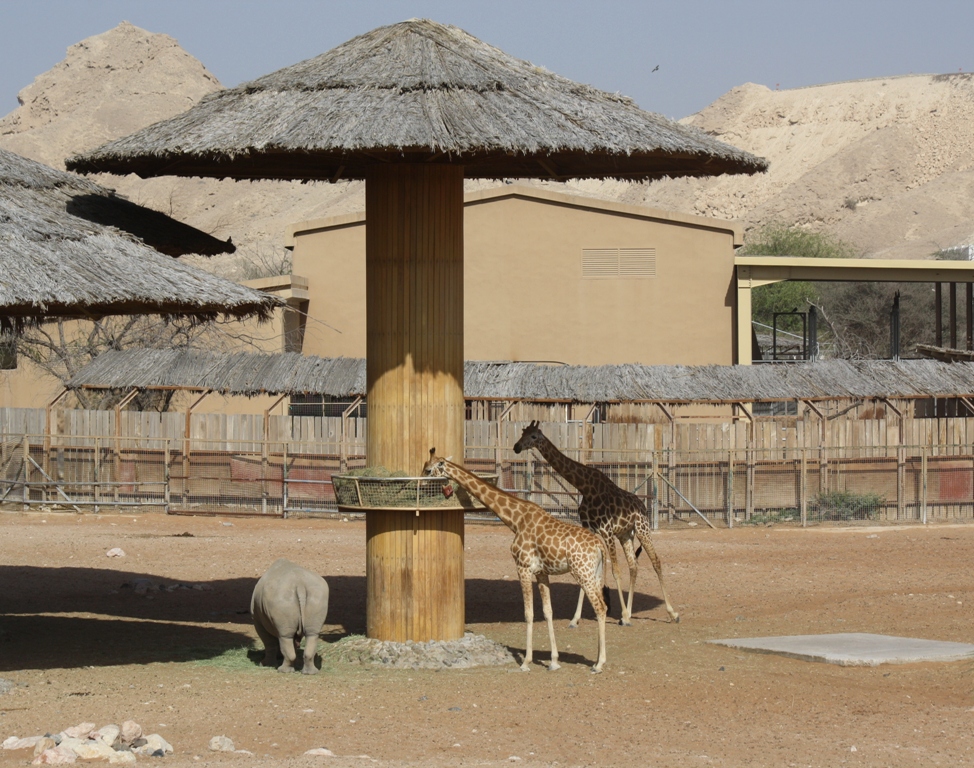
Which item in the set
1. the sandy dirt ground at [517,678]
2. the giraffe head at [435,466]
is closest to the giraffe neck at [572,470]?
the sandy dirt ground at [517,678]

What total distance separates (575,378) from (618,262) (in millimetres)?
7432

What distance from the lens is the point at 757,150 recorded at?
87.9 m

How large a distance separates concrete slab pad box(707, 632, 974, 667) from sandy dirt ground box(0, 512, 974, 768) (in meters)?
0.13

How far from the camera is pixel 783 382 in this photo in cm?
2561

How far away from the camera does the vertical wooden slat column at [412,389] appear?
1155 centimetres

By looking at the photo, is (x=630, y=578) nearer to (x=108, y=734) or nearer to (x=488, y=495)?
(x=488, y=495)

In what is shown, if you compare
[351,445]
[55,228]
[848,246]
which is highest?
[848,246]

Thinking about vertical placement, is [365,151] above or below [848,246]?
below

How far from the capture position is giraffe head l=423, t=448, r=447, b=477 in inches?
446

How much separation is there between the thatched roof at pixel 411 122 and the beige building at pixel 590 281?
1927 centimetres

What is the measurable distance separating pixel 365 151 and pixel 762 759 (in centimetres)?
571

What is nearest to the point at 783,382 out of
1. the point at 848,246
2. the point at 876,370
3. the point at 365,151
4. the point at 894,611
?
the point at 876,370

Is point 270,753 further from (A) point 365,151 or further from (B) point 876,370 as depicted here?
(B) point 876,370

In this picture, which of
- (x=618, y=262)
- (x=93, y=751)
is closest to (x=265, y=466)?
(x=618, y=262)
